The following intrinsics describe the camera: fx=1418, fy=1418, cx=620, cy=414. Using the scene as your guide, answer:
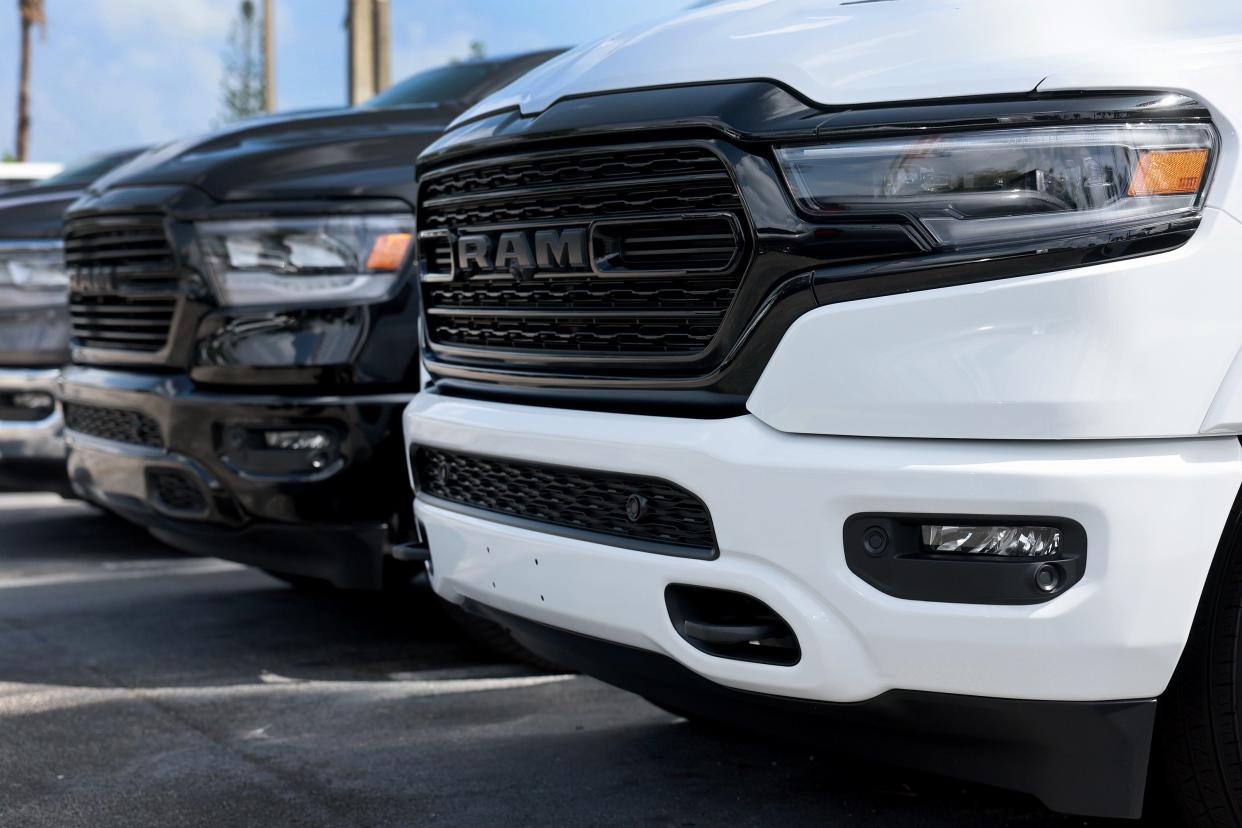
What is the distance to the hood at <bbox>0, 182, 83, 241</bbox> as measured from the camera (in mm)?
5934

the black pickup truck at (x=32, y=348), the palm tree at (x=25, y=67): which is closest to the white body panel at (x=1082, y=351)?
the black pickup truck at (x=32, y=348)

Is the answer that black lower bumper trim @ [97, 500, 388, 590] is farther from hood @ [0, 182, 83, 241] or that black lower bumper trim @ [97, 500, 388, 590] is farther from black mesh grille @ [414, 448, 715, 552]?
hood @ [0, 182, 83, 241]

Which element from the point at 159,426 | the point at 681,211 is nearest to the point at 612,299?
the point at 681,211

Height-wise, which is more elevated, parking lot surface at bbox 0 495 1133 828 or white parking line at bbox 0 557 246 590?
parking lot surface at bbox 0 495 1133 828

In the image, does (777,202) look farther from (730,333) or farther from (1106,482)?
(1106,482)

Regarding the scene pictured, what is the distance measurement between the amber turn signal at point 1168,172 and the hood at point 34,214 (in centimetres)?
503

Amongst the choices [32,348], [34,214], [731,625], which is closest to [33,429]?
[32,348]

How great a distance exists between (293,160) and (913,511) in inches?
99.6

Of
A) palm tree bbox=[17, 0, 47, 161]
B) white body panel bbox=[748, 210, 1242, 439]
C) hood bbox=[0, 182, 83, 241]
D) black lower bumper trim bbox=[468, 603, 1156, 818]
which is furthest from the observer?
palm tree bbox=[17, 0, 47, 161]

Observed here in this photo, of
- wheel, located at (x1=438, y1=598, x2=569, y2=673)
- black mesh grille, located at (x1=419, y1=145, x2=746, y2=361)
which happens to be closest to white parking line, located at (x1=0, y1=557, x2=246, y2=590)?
wheel, located at (x1=438, y1=598, x2=569, y2=673)

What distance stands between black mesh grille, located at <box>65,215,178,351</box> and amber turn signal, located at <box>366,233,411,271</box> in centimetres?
59

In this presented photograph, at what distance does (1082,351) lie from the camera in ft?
6.19

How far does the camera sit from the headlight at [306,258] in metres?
3.75

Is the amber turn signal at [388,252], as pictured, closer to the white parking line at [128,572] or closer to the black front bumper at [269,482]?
the black front bumper at [269,482]
